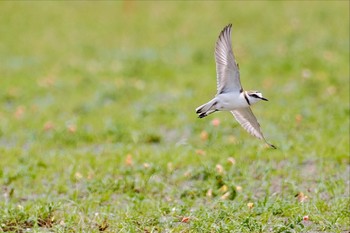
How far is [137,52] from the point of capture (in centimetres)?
1546

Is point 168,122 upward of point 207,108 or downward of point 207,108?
upward

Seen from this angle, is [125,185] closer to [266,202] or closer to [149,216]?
[149,216]

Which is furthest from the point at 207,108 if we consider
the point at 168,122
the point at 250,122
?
the point at 168,122

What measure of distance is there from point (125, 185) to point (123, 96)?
15.5 ft

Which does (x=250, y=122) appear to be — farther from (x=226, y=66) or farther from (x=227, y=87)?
(x=226, y=66)

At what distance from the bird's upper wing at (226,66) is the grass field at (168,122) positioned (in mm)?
1122

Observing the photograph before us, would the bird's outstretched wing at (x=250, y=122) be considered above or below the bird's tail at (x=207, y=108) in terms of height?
below

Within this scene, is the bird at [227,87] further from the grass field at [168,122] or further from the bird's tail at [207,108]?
the grass field at [168,122]

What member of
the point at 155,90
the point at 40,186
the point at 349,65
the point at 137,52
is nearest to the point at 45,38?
the point at 137,52

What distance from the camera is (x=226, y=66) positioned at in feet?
19.7

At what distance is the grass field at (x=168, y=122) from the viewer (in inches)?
259

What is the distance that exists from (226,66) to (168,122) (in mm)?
4556

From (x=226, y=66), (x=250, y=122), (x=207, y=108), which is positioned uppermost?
(x=226, y=66)

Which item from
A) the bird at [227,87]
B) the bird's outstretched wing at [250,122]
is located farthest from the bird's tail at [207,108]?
the bird's outstretched wing at [250,122]
